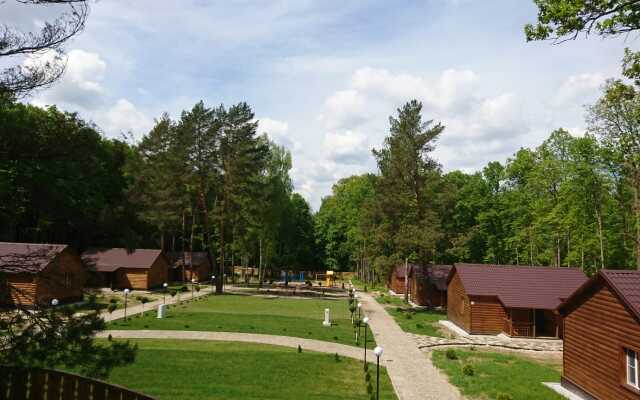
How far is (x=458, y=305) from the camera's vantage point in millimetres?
32219

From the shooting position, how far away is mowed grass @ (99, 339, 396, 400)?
14859 mm

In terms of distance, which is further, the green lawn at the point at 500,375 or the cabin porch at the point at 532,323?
the cabin porch at the point at 532,323

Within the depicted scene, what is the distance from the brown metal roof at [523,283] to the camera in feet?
93.3

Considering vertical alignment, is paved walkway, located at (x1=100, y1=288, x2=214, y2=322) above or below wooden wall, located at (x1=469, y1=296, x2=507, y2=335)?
below

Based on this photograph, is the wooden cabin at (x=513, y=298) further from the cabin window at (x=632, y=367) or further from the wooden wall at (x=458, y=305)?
the cabin window at (x=632, y=367)

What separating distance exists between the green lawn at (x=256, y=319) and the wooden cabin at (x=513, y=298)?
7.69m

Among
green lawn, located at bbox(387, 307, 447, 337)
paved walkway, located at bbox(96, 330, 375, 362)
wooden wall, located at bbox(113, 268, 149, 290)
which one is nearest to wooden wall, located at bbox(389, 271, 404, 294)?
green lawn, located at bbox(387, 307, 447, 337)

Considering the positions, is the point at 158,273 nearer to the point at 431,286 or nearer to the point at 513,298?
the point at 431,286

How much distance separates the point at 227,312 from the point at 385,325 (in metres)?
11.5

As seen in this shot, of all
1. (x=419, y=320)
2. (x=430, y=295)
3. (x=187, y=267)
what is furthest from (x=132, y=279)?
(x=419, y=320)

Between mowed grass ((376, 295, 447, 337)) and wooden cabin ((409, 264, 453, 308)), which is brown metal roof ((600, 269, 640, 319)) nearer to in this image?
mowed grass ((376, 295, 447, 337))

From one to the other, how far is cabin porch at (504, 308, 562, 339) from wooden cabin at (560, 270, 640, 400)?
35.3ft

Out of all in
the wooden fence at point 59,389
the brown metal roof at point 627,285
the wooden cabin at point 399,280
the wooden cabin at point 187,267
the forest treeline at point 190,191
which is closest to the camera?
the wooden fence at point 59,389

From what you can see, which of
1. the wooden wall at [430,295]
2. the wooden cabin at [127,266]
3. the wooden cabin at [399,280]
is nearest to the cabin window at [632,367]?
the wooden wall at [430,295]
